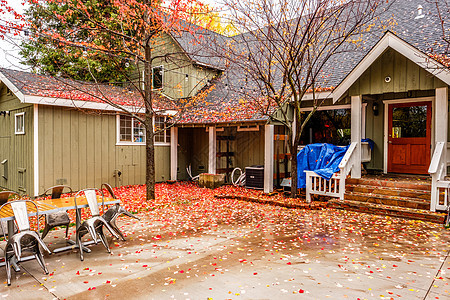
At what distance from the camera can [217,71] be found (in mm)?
14367

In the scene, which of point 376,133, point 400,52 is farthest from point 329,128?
point 400,52

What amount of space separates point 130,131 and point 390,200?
9.07m

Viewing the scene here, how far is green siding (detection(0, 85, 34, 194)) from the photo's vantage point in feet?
31.8

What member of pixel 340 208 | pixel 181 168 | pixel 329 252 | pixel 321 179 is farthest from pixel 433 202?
pixel 181 168

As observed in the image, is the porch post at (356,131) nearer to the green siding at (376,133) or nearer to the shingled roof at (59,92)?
the green siding at (376,133)

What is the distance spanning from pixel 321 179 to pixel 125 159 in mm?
7167

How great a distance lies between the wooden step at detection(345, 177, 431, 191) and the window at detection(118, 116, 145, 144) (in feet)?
25.6

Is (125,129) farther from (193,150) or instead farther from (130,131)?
(193,150)

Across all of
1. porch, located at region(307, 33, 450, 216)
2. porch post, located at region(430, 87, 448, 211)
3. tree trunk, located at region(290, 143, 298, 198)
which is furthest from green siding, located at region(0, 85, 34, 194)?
porch post, located at region(430, 87, 448, 211)

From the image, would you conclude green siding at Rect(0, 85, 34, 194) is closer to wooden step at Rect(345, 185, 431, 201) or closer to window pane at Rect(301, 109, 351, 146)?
window pane at Rect(301, 109, 351, 146)

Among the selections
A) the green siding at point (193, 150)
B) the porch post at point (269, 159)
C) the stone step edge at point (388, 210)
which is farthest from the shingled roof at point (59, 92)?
the stone step edge at point (388, 210)

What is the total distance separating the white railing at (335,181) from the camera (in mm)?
7922

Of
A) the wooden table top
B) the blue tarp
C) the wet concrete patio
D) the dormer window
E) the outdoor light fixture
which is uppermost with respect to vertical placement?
the dormer window

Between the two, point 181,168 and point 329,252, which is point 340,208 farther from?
point 181,168
